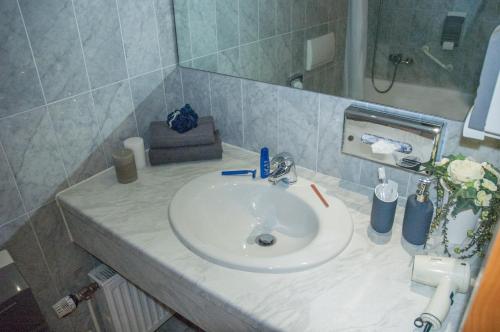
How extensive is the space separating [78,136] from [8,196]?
278 mm

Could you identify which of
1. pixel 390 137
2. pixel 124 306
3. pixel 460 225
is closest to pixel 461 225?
pixel 460 225

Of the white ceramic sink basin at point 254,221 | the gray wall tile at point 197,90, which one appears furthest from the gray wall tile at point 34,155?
the gray wall tile at point 197,90

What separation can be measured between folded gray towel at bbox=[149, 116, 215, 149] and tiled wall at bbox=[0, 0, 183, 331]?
0.14 metres

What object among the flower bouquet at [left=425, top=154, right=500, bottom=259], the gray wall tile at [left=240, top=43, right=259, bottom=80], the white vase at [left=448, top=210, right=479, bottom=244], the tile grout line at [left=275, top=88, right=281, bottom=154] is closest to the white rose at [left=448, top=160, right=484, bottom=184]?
the flower bouquet at [left=425, top=154, right=500, bottom=259]

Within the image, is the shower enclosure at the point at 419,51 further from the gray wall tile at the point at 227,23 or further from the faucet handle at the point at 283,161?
the gray wall tile at the point at 227,23

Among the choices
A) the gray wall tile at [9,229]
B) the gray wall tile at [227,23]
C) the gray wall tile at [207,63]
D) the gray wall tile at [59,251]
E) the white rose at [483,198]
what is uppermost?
the gray wall tile at [227,23]

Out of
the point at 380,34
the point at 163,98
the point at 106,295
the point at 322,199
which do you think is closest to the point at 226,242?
the point at 322,199

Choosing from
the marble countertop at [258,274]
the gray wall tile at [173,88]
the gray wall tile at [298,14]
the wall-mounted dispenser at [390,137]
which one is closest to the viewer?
the marble countertop at [258,274]

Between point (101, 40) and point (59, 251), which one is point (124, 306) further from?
point (101, 40)

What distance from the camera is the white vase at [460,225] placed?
0.96 metres

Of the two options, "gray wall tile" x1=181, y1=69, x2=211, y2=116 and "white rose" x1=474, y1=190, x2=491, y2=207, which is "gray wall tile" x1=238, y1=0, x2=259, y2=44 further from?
"white rose" x1=474, y1=190, x2=491, y2=207

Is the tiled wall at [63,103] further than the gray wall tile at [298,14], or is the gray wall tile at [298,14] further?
the gray wall tile at [298,14]

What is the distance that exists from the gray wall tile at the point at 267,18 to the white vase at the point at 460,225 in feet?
2.61

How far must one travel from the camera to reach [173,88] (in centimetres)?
159
